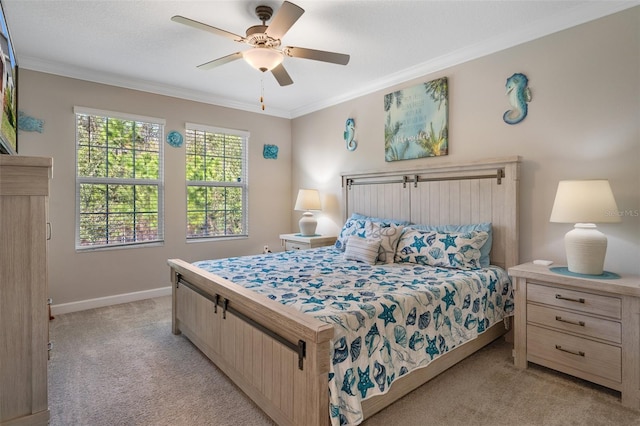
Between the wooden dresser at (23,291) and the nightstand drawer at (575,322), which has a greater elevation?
the wooden dresser at (23,291)

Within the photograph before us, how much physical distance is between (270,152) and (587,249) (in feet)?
13.1

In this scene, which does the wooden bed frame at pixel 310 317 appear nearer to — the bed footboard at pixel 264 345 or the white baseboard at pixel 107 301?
the bed footboard at pixel 264 345

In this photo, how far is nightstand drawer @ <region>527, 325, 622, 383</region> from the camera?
199 cm

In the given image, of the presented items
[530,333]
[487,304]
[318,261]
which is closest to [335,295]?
[318,261]

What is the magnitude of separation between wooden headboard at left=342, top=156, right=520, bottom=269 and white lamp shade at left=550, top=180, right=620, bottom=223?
0.55 metres

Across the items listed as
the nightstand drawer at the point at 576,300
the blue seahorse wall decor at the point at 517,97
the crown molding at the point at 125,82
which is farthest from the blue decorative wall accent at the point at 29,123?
the nightstand drawer at the point at 576,300

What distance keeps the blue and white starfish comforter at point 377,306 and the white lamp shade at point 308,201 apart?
1.51 m

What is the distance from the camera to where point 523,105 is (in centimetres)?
281

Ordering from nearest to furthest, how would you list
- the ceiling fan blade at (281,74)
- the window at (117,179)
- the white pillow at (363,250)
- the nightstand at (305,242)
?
the ceiling fan blade at (281,74) < the white pillow at (363,250) < the window at (117,179) < the nightstand at (305,242)

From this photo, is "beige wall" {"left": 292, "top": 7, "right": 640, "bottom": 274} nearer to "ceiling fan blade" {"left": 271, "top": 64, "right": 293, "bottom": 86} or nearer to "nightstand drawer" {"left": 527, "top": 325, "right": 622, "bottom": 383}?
"nightstand drawer" {"left": 527, "top": 325, "right": 622, "bottom": 383}

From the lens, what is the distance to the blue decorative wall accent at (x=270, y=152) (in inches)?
198

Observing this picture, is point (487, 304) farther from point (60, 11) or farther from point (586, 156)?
point (60, 11)

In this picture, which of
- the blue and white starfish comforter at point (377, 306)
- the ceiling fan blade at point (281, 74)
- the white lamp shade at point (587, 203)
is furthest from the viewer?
the ceiling fan blade at point (281, 74)

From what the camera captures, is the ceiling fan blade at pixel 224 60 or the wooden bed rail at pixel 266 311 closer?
the wooden bed rail at pixel 266 311
